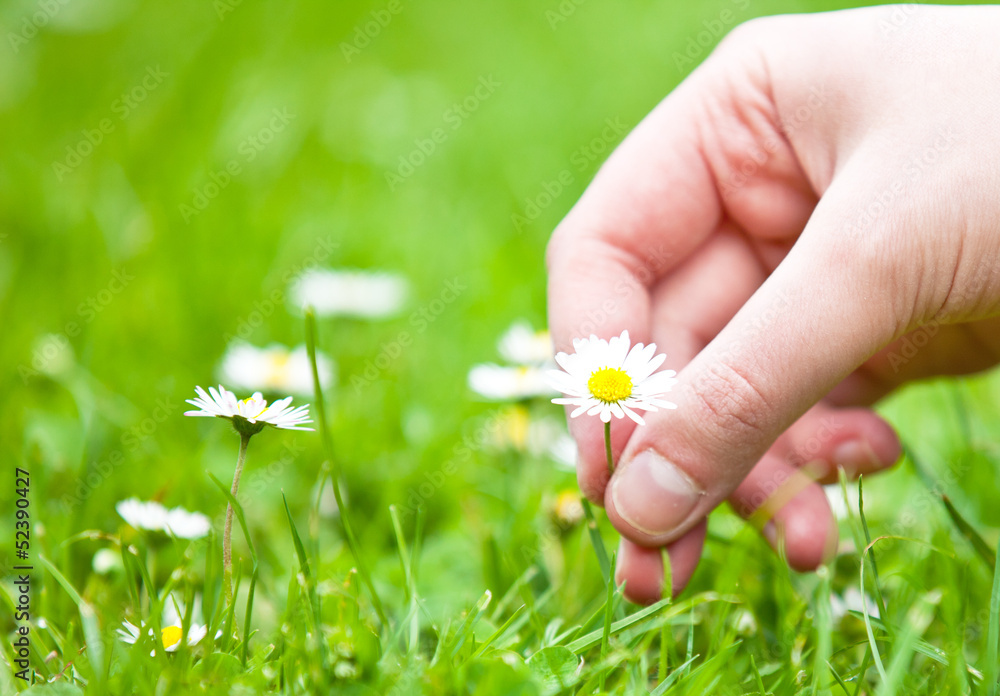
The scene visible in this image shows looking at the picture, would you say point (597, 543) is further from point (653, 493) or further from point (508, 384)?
point (508, 384)

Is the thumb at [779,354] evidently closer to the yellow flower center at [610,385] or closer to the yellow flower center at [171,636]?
the yellow flower center at [610,385]

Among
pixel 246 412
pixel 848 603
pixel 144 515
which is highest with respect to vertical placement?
pixel 246 412

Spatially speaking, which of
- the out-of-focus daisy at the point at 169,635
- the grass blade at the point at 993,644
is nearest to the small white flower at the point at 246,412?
the out-of-focus daisy at the point at 169,635

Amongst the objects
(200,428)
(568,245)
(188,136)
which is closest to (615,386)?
(568,245)

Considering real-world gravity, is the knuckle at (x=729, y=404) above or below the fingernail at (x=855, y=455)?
above

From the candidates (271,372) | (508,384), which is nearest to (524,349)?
(508,384)

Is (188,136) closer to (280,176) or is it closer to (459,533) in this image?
(280,176)

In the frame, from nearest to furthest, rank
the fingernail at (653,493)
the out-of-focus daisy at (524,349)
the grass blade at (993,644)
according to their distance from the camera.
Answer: the grass blade at (993,644), the fingernail at (653,493), the out-of-focus daisy at (524,349)
